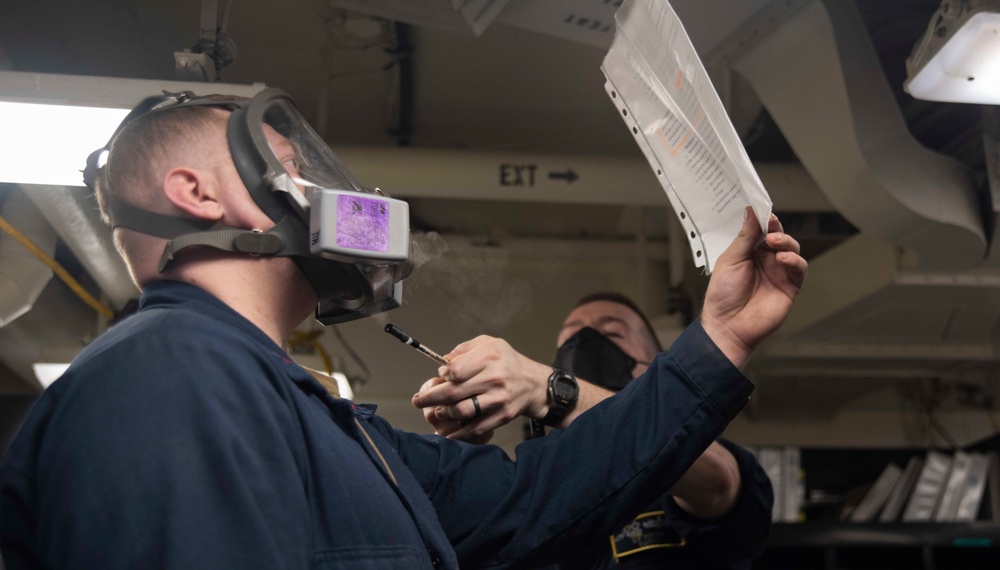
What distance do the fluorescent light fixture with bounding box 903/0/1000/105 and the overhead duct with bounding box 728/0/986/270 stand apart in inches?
8.6

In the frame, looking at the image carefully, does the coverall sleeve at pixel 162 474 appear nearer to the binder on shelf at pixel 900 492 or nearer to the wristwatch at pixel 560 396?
the wristwatch at pixel 560 396

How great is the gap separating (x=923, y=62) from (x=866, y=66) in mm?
309

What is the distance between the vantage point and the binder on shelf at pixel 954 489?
4.18 meters

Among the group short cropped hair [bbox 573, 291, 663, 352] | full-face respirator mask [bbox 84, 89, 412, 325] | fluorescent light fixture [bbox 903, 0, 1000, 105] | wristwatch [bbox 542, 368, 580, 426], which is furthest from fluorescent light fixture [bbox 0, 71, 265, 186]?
fluorescent light fixture [bbox 903, 0, 1000, 105]

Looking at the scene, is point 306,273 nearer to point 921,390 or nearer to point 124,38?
point 124,38

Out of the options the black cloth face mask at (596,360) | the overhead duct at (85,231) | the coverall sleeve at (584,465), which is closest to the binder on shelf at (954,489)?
the black cloth face mask at (596,360)

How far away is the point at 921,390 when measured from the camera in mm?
5203

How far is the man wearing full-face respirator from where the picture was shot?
0.91 m

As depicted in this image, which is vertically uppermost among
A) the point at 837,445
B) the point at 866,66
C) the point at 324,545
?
the point at 866,66

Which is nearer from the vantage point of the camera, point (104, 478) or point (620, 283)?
point (104, 478)

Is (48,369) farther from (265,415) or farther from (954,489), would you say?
(954,489)

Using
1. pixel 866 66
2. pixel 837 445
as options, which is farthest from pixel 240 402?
pixel 837 445

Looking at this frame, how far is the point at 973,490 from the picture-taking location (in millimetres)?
4152

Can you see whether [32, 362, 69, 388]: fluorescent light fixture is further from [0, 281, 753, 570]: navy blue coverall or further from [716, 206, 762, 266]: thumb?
[716, 206, 762, 266]: thumb
